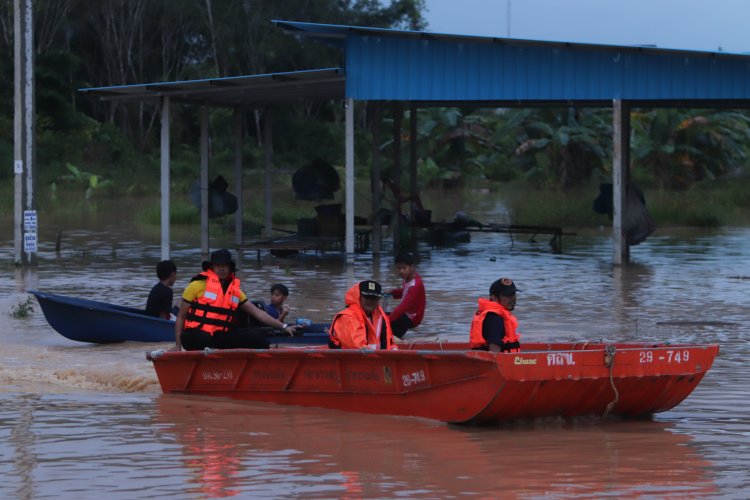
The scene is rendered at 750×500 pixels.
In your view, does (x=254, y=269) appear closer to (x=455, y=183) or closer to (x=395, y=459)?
(x=395, y=459)

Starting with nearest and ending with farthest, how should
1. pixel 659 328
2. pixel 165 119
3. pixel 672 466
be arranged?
1. pixel 672 466
2. pixel 659 328
3. pixel 165 119

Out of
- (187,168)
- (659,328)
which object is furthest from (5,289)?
(187,168)

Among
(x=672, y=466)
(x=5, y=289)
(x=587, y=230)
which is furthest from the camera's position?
(x=587, y=230)

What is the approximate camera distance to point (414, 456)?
10391 millimetres

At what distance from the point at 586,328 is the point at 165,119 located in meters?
11.6

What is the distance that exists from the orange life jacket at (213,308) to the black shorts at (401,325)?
2.28 metres

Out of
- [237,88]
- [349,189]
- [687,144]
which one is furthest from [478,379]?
[687,144]

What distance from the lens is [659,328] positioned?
57.9 feet

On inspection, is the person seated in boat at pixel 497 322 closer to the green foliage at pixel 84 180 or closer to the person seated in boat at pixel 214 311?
the person seated in boat at pixel 214 311

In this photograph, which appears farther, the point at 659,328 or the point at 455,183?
the point at 455,183

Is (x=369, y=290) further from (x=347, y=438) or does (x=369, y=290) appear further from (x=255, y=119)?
(x=255, y=119)

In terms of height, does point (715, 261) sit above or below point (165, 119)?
below

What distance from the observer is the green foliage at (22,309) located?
1884 cm

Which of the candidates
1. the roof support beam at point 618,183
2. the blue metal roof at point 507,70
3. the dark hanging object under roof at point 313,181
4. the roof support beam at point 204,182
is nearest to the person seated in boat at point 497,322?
the blue metal roof at point 507,70
